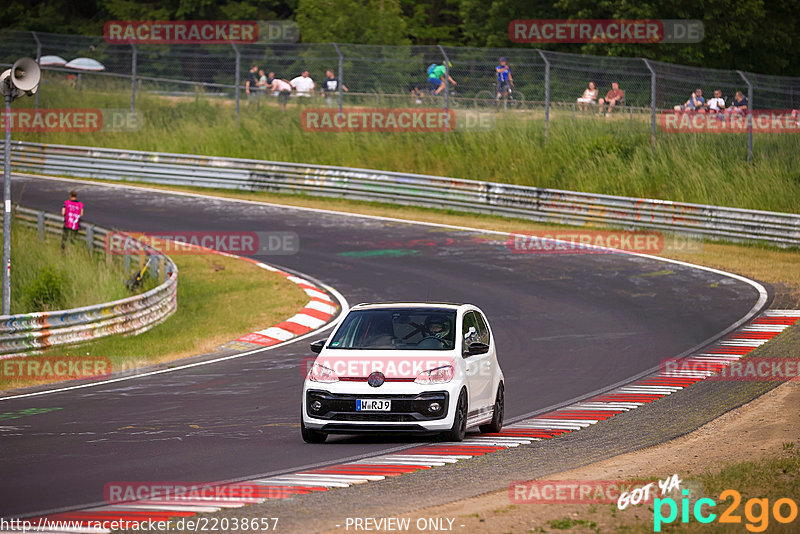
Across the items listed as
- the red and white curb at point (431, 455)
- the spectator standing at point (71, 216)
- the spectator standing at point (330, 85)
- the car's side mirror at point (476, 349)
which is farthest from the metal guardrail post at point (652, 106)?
the car's side mirror at point (476, 349)

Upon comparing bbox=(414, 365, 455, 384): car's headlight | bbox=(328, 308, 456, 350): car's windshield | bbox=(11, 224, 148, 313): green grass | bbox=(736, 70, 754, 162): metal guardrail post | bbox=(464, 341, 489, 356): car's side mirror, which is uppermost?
bbox=(736, 70, 754, 162): metal guardrail post

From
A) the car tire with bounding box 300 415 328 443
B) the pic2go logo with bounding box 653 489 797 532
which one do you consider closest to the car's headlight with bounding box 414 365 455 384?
the car tire with bounding box 300 415 328 443

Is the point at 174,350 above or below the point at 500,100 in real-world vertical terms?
below

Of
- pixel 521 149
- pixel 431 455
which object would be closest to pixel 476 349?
pixel 431 455

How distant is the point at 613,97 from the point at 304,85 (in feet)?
34.1

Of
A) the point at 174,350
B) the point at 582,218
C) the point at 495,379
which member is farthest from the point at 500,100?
the point at 495,379

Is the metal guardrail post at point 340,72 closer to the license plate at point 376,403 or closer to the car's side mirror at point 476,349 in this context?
the car's side mirror at point 476,349

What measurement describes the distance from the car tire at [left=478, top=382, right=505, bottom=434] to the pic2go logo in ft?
12.7

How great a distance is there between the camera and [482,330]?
1279 cm

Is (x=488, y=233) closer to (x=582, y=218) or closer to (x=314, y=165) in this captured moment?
(x=582, y=218)

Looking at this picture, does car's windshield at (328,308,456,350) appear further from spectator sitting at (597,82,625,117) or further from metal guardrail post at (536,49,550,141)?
metal guardrail post at (536,49,550,141)

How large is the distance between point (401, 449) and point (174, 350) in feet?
27.4

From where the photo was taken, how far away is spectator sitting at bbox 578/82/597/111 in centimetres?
3238

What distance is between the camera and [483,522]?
8008 millimetres
